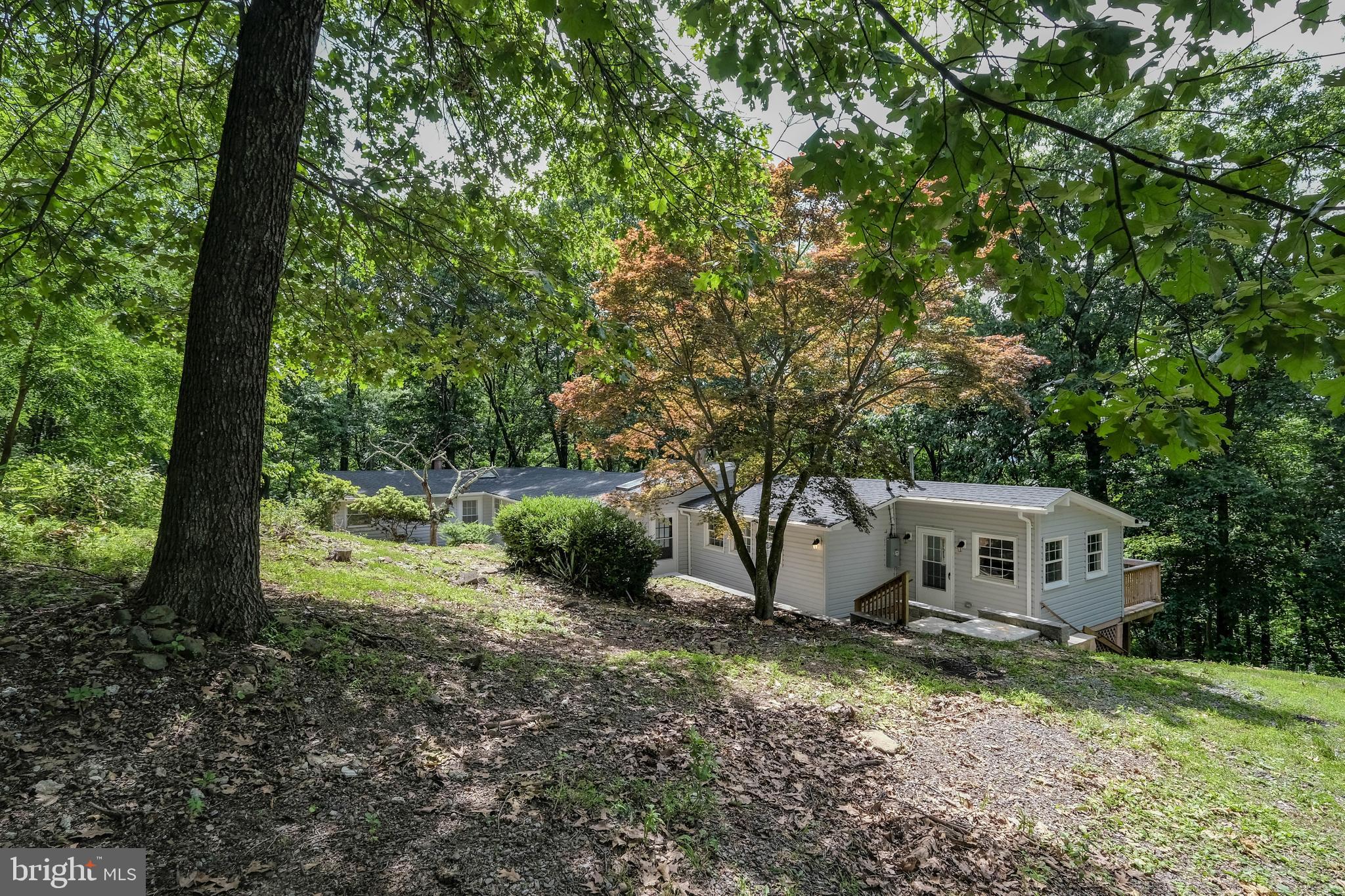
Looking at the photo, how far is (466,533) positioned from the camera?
15.9m

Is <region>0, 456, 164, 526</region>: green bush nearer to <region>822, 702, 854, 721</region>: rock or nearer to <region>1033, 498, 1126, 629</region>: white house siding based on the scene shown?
<region>822, 702, 854, 721</region>: rock

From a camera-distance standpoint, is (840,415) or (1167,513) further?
(1167,513)

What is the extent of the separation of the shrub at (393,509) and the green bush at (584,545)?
731 cm

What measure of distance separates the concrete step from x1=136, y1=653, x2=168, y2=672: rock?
10.5 m

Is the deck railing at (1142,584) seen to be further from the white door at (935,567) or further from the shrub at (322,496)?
the shrub at (322,496)

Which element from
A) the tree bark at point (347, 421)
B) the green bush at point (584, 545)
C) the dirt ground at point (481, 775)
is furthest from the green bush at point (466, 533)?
the tree bark at point (347, 421)

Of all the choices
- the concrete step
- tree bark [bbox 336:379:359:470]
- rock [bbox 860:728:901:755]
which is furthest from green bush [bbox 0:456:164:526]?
tree bark [bbox 336:379:359:470]

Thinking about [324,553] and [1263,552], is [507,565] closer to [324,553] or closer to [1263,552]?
[324,553]

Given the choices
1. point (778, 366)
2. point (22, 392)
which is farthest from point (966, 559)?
point (22, 392)

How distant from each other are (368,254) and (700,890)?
616 cm

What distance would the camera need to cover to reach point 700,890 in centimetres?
243

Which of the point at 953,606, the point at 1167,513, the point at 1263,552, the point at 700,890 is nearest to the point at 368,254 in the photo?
the point at 700,890

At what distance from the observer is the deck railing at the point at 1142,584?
46.8 feet

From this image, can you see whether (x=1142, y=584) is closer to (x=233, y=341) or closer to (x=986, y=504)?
(x=986, y=504)
